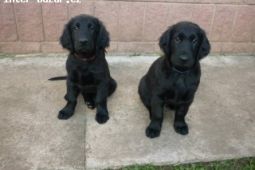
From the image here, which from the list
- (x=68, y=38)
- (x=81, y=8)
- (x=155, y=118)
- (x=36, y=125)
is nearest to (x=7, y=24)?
(x=81, y=8)

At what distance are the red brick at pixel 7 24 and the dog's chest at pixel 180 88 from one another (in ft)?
8.42

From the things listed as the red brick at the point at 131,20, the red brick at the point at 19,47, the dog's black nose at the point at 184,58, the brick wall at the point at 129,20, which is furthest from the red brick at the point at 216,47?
the red brick at the point at 19,47

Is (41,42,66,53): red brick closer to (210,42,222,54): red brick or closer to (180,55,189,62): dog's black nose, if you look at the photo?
(210,42,222,54): red brick

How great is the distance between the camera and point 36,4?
4.58 metres

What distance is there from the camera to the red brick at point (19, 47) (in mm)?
4809

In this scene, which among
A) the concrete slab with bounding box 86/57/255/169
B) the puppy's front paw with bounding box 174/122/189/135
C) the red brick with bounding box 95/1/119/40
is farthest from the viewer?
the red brick with bounding box 95/1/119/40

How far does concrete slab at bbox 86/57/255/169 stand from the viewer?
10.3 feet

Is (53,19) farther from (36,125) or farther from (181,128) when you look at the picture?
(181,128)

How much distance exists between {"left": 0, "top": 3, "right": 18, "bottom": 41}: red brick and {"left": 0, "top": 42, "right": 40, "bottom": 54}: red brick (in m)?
0.08

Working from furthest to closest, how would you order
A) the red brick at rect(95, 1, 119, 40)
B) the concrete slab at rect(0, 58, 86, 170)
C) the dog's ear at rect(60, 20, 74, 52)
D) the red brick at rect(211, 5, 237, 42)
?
the red brick at rect(211, 5, 237, 42) → the red brick at rect(95, 1, 119, 40) → the dog's ear at rect(60, 20, 74, 52) → the concrete slab at rect(0, 58, 86, 170)

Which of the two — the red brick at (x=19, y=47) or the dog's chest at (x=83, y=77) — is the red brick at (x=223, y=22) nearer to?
the dog's chest at (x=83, y=77)

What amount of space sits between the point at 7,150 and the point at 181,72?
169cm

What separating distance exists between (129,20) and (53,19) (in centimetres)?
103

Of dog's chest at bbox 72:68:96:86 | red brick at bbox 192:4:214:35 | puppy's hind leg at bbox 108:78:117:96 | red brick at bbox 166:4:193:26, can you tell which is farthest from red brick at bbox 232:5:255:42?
dog's chest at bbox 72:68:96:86
